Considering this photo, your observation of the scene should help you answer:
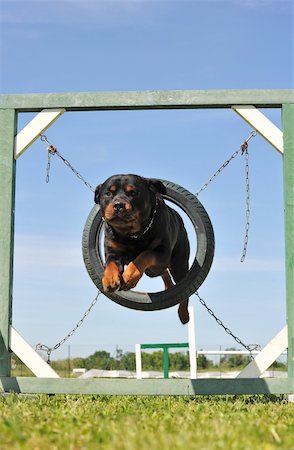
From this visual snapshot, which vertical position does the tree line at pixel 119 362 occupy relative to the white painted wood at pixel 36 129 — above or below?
below

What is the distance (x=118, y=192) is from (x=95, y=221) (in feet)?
3.22

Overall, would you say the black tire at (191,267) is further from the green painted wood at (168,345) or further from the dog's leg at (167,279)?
the green painted wood at (168,345)

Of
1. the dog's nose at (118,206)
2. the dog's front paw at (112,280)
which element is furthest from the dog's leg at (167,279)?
the dog's nose at (118,206)

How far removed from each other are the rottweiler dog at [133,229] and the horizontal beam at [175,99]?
94 centimetres

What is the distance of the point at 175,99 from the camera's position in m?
5.77

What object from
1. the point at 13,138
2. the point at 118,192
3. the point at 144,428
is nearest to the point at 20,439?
the point at 144,428

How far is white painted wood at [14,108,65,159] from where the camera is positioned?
19.4ft

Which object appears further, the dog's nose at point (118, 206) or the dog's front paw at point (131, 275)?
the dog's front paw at point (131, 275)

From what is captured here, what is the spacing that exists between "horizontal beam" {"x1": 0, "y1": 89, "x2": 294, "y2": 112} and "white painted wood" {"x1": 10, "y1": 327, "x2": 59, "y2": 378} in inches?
76.4

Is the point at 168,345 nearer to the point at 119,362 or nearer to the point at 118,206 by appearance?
the point at 118,206

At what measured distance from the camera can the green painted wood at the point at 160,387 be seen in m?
5.47

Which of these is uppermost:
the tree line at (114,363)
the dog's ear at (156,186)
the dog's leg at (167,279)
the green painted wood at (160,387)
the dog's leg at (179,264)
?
the dog's ear at (156,186)

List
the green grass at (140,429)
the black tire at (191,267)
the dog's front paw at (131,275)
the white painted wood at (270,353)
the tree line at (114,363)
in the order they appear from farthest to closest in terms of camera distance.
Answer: the tree line at (114,363) → the white painted wood at (270,353) → the black tire at (191,267) → the dog's front paw at (131,275) → the green grass at (140,429)

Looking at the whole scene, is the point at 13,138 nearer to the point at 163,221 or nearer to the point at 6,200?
the point at 6,200
